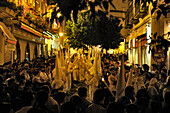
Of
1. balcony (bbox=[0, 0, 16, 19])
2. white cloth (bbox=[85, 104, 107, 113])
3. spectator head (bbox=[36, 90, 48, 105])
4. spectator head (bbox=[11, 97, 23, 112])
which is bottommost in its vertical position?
white cloth (bbox=[85, 104, 107, 113])

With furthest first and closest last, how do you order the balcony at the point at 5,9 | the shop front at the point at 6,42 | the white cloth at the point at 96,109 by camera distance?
the shop front at the point at 6,42 < the balcony at the point at 5,9 < the white cloth at the point at 96,109

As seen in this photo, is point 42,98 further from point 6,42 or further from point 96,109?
point 6,42

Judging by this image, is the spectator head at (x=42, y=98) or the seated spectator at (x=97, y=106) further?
the spectator head at (x=42, y=98)

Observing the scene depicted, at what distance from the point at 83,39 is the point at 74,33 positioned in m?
1.35

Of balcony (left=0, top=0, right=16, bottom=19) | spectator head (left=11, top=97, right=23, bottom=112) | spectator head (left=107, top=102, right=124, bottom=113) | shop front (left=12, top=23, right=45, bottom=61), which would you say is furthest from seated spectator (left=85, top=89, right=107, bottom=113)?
shop front (left=12, top=23, right=45, bottom=61)

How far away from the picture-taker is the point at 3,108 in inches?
208

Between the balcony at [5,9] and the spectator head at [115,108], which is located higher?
the balcony at [5,9]

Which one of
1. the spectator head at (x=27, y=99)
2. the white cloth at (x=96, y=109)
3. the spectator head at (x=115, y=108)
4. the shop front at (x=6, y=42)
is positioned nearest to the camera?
the spectator head at (x=115, y=108)

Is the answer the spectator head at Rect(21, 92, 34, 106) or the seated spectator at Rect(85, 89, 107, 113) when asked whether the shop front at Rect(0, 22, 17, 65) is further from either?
the seated spectator at Rect(85, 89, 107, 113)

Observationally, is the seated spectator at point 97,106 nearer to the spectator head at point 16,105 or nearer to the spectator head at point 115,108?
the spectator head at point 115,108

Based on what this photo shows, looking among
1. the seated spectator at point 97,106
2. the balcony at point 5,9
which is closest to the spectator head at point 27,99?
the seated spectator at point 97,106

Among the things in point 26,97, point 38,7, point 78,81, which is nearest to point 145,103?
point 26,97

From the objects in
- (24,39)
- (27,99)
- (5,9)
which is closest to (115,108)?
(27,99)

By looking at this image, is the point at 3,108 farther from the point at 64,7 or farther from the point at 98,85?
the point at 98,85
